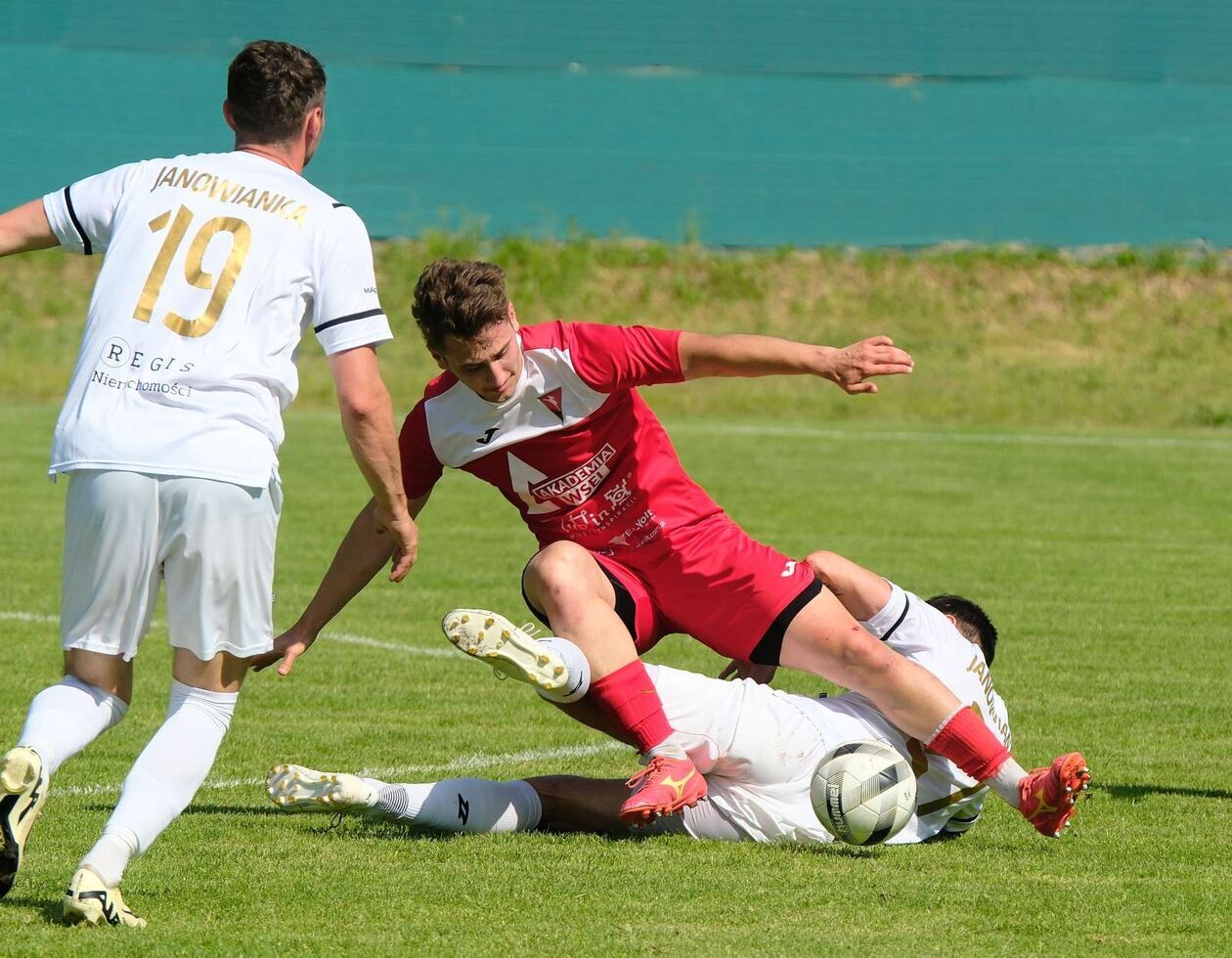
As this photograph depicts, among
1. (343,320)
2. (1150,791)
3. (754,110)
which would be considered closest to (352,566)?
(343,320)

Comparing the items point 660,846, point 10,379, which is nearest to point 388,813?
point 660,846

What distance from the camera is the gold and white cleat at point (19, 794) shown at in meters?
3.86

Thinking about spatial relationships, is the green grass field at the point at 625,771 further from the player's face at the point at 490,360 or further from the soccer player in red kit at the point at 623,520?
the player's face at the point at 490,360

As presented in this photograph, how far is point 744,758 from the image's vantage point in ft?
16.9

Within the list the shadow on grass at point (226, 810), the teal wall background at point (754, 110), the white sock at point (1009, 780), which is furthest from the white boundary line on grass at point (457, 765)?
the teal wall background at point (754, 110)

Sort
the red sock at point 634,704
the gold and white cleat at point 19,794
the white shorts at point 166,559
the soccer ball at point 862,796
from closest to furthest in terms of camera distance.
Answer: the gold and white cleat at point 19,794 → the white shorts at point 166,559 → the soccer ball at point 862,796 → the red sock at point 634,704

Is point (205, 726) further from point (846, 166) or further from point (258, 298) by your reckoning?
point (846, 166)

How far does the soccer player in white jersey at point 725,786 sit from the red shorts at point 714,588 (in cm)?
18

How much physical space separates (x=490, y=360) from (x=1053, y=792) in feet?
6.76

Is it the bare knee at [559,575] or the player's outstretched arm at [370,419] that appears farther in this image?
the bare knee at [559,575]

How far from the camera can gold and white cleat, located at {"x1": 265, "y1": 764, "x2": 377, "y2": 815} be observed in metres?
4.96

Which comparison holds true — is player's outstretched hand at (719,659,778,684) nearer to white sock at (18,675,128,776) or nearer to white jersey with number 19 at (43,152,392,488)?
white jersey with number 19 at (43,152,392,488)

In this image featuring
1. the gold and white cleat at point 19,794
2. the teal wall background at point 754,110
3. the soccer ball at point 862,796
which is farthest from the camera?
the teal wall background at point 754,110

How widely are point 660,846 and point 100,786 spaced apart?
1998mm
